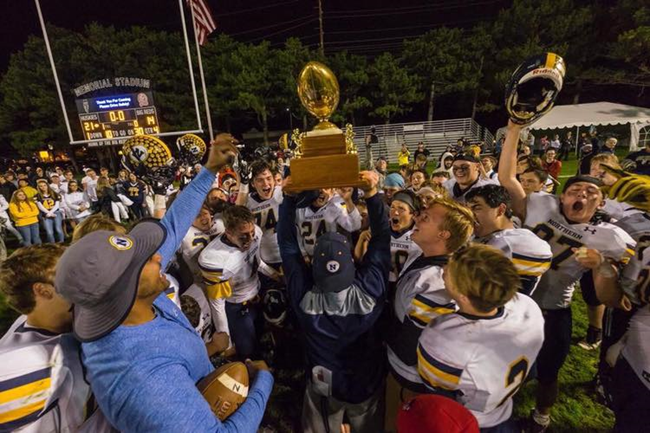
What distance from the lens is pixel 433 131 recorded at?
99.1 feet

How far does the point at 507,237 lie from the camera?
2553 mm

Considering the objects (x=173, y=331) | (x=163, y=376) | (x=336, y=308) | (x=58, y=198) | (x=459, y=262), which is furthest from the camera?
(x=58, y=198)

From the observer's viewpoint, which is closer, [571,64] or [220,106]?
[571,64]

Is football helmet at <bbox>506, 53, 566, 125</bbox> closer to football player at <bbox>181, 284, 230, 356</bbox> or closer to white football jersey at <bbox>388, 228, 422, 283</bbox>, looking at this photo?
white football jersey at <bbox>388, 228, 422, 283</bbox>

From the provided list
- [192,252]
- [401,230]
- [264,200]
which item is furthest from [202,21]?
[401,230]

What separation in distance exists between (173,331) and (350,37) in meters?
39.3

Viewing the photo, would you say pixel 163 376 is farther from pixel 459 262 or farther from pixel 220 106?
pixel 220 106

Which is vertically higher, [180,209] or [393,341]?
[180,209]

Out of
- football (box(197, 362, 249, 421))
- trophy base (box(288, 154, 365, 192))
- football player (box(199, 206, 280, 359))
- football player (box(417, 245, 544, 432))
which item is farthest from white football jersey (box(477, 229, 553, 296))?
football player (box(199, 206, 280, 359))

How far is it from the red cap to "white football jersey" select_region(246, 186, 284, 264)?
10.1ft

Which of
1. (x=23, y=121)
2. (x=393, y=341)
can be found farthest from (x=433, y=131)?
(x=23, y=121)

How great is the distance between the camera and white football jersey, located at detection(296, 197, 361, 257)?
14.1 feet

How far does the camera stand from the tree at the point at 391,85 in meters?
32.1

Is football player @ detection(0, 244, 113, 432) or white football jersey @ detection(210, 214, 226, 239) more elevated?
football player @ detection(0, 244, 113, 432)
